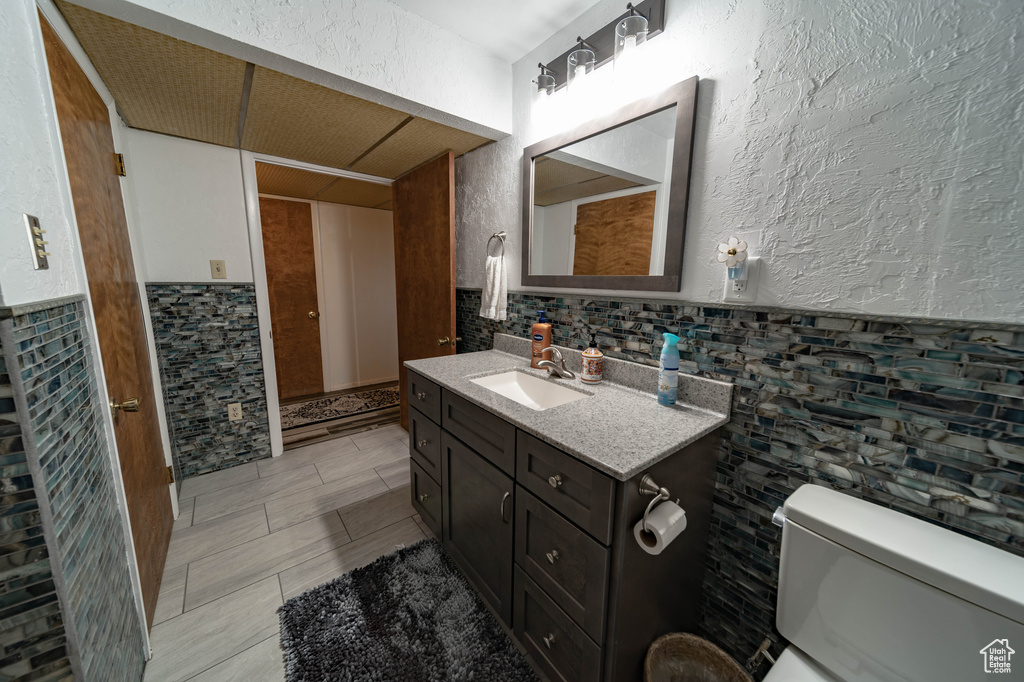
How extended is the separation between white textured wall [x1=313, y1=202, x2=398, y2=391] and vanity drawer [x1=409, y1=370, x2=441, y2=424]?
2.37 metres

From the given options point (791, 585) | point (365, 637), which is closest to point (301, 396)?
point (365, 637)

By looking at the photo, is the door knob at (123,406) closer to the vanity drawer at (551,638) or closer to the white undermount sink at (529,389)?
the white undermount sink at (529,389)

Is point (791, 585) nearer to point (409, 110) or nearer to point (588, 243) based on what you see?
point (588, 243)

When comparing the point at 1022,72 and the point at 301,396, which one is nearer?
the point at 1022,72

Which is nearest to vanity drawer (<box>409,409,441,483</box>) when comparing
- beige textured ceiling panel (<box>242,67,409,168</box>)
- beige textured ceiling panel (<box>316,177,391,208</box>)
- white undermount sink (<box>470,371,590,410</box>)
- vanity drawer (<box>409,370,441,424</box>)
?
vanity drawer (<box>409,370,441,424</box>)

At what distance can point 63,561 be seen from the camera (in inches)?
27.0

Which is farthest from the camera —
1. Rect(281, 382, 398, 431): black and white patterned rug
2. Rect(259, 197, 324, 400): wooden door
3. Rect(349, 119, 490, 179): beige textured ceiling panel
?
Rect(259, 197, 324, 400): wooden door

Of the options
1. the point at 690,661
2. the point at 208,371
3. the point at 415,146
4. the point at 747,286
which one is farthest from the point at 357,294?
the point at 690,661

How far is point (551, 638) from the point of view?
1006mm

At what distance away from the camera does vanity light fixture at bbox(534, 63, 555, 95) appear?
1.50m

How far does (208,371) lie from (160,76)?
154 centimetres

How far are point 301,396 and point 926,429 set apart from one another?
4.27 metres

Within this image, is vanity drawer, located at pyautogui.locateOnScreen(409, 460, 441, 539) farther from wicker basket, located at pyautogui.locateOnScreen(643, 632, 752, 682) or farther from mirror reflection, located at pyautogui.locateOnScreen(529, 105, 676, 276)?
mirror reflection, located at pyautogui.locateOnScreen(529, 105, 676, 276)

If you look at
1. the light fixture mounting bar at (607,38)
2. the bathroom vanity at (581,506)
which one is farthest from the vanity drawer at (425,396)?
the light fixture mounting bar at (607,38)
